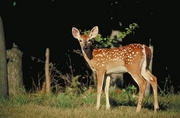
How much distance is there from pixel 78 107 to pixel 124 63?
1225 mm

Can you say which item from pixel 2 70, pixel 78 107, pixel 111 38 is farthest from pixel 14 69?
pixel 78 107

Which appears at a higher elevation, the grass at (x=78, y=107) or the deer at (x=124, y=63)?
the deer at (x=124, y=63)

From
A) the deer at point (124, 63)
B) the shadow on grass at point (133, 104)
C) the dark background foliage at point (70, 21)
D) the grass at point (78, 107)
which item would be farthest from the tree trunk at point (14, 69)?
the deer at point (124, 63)

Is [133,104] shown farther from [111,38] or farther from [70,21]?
[70,21]

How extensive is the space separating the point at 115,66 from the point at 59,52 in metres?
5.71

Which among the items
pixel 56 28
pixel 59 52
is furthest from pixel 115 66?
pixel 59 52

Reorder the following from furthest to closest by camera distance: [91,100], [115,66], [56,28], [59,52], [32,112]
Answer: [59,52] → [56,28] → [91,100] → [115,66] → [32,112]

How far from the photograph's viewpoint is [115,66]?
352 inches

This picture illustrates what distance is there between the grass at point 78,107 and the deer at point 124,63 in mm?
344

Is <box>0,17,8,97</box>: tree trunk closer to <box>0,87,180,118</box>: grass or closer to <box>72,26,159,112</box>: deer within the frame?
<box>0,87,180,118</box>: grass

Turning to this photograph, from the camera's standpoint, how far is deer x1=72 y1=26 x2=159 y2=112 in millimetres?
8594

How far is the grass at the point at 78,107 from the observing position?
7844 mm

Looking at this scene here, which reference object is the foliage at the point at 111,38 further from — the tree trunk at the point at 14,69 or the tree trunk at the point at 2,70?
the tree trunk at the point at 14,69

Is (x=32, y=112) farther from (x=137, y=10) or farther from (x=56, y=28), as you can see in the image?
(x=56, y=28)
